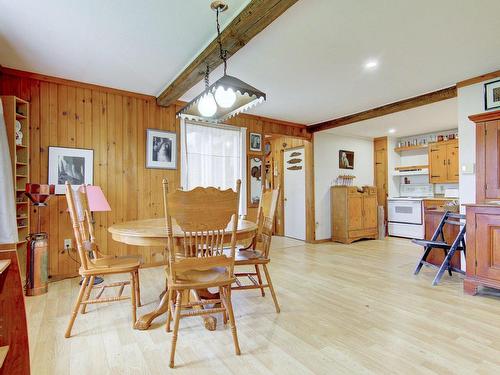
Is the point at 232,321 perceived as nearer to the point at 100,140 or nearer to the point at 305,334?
the point at 305,334

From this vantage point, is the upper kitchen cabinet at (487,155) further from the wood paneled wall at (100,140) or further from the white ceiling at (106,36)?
the wood paneled wall at (100,140)

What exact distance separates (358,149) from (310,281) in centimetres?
431

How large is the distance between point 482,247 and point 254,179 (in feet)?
10.3

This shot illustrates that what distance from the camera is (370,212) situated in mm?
5883

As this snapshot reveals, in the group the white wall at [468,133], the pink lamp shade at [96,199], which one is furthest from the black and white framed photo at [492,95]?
the pink lamp shade at [96,199]

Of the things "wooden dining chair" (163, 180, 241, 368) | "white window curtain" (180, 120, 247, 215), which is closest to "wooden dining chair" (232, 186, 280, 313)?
"wooden dining chair" (163, 180, 241, 368)

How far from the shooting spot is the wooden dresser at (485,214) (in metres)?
2.59

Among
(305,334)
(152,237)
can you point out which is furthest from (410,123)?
(152,237)

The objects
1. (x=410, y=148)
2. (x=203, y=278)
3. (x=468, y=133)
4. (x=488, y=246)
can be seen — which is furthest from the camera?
(x=410, y=148)

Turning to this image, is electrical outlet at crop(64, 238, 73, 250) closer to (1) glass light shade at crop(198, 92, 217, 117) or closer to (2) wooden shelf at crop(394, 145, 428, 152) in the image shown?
(1) glass light shade at crop(198, 92, 217, 117)

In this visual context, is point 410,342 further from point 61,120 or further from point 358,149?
point 358,149

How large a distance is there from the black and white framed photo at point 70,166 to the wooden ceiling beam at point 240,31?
1.57 m

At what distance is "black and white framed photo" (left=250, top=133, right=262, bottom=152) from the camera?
483cm

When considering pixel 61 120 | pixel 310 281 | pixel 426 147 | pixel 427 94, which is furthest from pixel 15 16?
pixel 426 147
